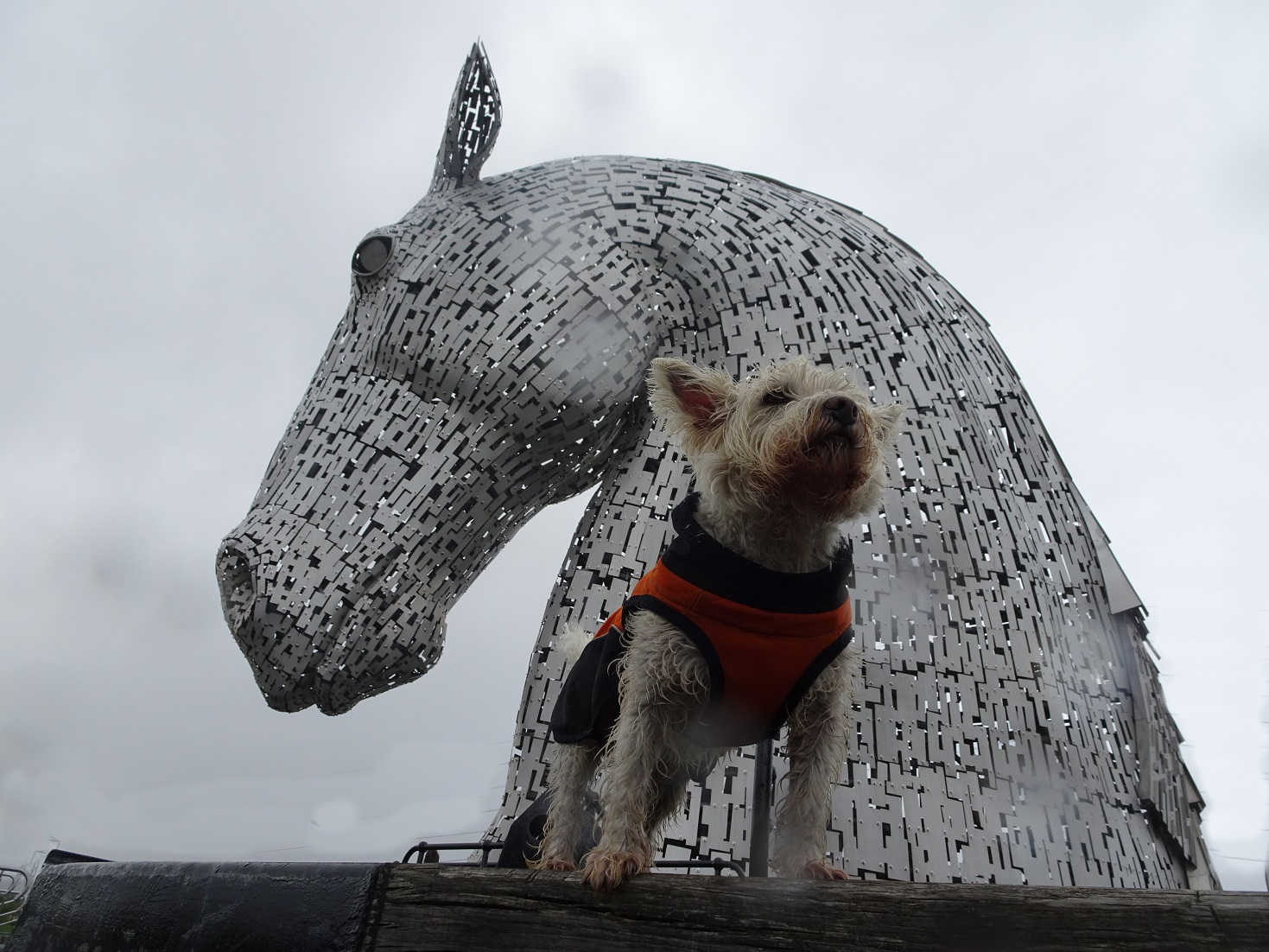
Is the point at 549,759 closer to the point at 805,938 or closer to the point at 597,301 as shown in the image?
the point at 805,938

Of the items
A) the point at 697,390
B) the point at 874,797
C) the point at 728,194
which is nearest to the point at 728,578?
the point at 697,390

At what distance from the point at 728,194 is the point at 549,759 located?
5.82 ft

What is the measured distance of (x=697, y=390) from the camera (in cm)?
187

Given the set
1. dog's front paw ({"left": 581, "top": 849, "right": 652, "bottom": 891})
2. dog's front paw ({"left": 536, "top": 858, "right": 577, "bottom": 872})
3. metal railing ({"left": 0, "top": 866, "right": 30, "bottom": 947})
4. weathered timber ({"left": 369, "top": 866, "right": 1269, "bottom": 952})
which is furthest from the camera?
metal railing ({"left": 0, "top": 866, "right": 30, "bottom": 947})

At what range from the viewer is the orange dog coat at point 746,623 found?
1611 millimetres

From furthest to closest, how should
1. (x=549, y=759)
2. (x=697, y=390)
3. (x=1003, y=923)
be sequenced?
(x=549, y=759), (x=697, y=390), (x=1003, y=923)

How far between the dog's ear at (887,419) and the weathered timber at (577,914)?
0.87 m

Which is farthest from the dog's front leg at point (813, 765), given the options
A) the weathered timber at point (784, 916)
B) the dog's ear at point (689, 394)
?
the dog's ear at point (689, 394)

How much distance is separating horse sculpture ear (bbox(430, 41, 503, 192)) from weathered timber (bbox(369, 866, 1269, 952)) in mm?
2445

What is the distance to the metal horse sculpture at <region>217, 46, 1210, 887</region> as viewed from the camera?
2053 millimetres

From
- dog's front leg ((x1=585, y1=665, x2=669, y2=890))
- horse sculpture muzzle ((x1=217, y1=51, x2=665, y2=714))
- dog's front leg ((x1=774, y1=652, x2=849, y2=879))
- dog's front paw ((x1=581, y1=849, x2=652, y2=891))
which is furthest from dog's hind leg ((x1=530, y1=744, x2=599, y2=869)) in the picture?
horse sculpture muzzle ((x1=217, y1=51, x2=665, y2=714))

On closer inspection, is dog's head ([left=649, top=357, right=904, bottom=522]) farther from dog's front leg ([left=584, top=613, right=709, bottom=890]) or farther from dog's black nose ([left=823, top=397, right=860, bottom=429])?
dog's front leg ([left=584, top=613, right=709, bottom=890])

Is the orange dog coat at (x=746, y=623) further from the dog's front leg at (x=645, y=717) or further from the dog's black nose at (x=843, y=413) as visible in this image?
the dog's black nose at (x=843, y=413)

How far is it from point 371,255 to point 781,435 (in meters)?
1.96
